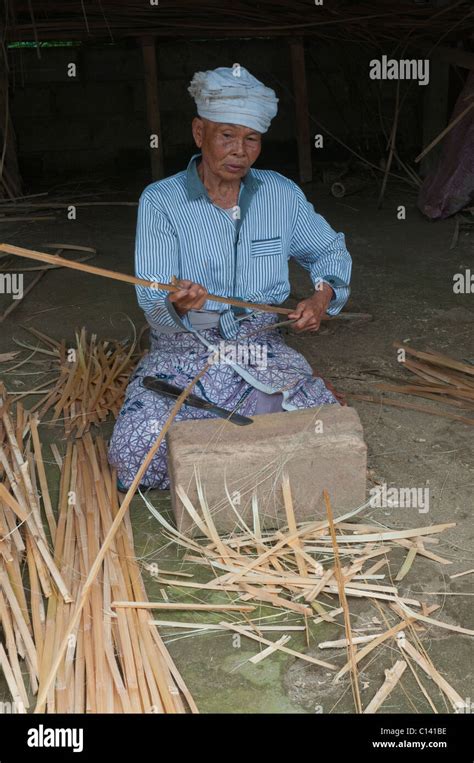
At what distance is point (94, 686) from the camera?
1815mm

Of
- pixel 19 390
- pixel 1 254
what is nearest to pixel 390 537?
pixel 19 390

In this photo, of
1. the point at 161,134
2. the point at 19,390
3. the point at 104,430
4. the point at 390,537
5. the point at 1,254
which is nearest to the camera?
the point at 390,537

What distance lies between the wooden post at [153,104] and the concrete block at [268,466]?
3698mm

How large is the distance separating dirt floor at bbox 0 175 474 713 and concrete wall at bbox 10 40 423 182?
535 millimetres

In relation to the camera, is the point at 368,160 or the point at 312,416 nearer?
the point at 312,416

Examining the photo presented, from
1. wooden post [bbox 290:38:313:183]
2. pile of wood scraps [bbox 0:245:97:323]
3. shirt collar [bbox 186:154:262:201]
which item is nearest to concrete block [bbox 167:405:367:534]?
shirt collar [bbox 186:154:262:201]

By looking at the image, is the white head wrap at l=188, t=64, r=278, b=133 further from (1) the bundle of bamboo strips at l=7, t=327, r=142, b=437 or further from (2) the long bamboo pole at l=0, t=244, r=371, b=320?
(1) the bundle of bamboo strips at l=7, t=327, r=142, b=437

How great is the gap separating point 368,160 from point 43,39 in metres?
2.24

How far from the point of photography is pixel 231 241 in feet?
Result: 9.04

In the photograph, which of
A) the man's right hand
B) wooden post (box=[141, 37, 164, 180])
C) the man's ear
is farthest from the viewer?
wooden post (box=[141, 37, 164, 180])

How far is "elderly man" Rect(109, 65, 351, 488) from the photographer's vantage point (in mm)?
2584

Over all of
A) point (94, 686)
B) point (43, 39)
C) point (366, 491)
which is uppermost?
point (43, 39)

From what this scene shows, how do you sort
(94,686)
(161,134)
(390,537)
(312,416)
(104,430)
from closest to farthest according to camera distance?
(94,686) → (390,537) → (312,416) → (104,430) → (161,134)

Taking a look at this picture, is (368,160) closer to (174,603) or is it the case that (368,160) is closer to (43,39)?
(43,39)
